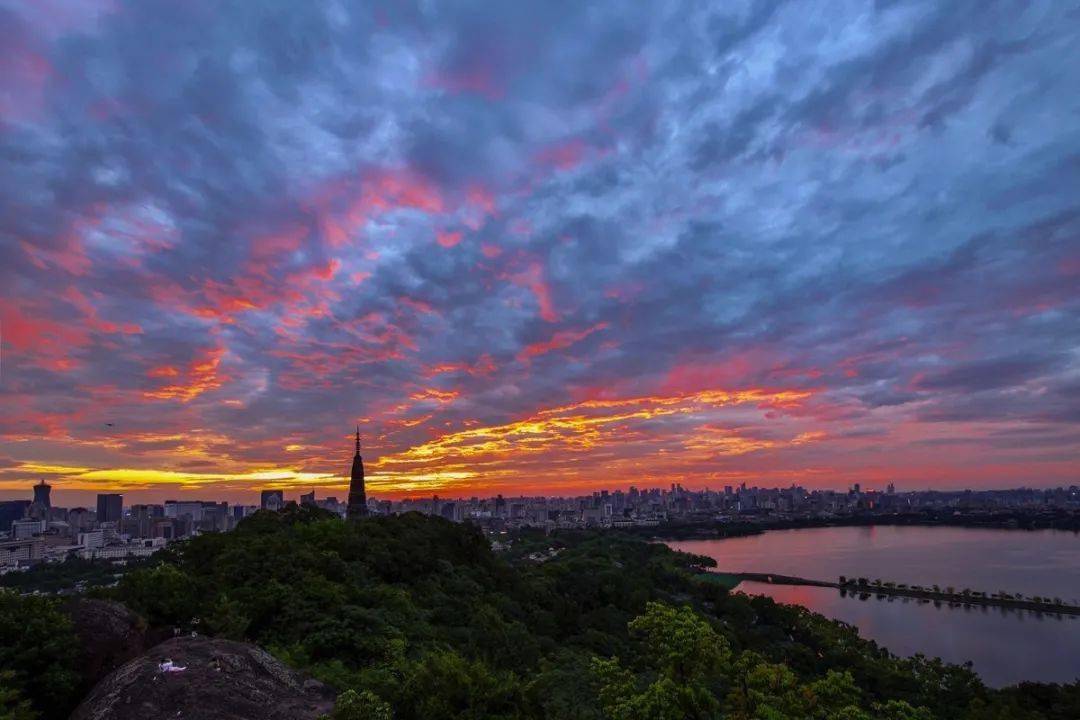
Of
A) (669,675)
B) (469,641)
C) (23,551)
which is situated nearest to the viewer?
(669,675)

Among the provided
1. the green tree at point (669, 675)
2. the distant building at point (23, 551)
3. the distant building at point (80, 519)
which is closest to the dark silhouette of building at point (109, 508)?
the distant building at point (80, 519)

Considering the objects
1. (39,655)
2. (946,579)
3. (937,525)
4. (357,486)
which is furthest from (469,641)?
(937,525)

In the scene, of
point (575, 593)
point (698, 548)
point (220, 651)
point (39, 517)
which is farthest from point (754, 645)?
point (39, 517)

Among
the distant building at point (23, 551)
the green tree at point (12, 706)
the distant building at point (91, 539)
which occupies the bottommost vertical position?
the distant building at point (91, 539)

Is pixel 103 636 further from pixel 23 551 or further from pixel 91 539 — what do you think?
pixel 91 539

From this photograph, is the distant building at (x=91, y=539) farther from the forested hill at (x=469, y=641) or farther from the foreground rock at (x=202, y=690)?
the foreground rock at (x=202, y=690)

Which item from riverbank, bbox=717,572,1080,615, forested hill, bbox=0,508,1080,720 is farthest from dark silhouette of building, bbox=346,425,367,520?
riverbank, bbox=717,572,1080,615
